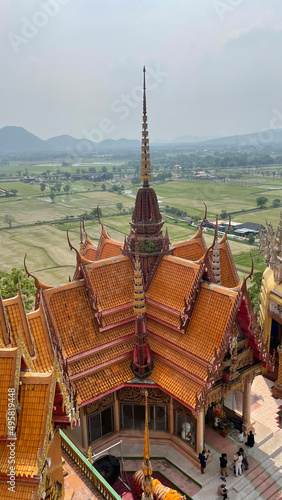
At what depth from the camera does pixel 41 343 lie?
15172 millimetres

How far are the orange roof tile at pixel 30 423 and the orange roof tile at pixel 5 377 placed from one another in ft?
1.10

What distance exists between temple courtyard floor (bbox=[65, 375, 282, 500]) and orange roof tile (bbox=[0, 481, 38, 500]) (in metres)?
8.14

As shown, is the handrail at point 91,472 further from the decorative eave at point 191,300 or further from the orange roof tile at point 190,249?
the orange roof tile at point 190,249

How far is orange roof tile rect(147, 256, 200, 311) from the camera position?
61.6 feet

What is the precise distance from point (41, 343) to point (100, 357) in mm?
3577

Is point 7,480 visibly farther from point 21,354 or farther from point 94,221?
point 94,221

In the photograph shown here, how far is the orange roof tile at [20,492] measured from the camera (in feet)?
27.9

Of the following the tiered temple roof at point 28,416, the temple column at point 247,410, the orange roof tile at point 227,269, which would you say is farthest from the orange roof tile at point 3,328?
the orange roof tile at point 227,269

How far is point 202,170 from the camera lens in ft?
637

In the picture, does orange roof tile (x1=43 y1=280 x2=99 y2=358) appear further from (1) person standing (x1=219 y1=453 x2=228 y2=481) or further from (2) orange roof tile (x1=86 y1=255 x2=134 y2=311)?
(1) person standing (x1=219 y1=453 x2=228 y2=481)

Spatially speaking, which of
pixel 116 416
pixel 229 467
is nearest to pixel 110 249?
pixel 116 416

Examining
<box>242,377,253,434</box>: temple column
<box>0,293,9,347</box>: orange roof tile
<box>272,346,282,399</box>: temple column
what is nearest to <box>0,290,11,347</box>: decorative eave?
<box>0,293,9,347</box>: orange roof tile

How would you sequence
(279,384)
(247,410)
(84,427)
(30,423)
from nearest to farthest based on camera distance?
(30,423) < (84,427) < (247,410) < (279,384)

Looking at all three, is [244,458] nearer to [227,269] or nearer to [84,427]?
[84,427]
